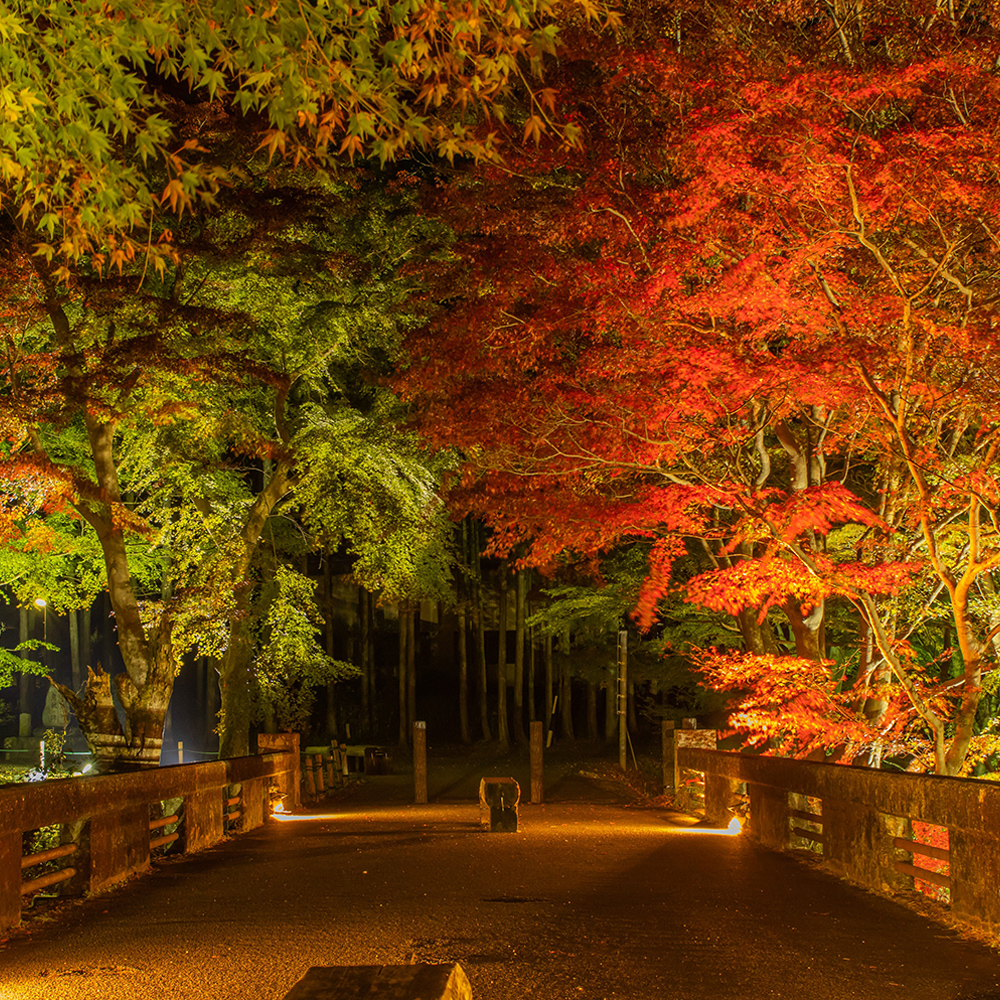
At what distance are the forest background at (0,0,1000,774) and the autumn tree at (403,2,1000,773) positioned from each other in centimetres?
5

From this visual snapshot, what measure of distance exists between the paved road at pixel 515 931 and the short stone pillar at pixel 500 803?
1864 mm

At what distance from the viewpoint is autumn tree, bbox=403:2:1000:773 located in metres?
9.55

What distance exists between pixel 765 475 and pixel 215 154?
355 inches

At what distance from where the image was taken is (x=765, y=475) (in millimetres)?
12461

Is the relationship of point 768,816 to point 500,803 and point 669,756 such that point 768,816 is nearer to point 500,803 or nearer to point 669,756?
point 500,803

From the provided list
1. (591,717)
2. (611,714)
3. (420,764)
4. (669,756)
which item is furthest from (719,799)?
(591,717)

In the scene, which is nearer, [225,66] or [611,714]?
[225,66]

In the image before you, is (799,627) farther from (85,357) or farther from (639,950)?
(85,357)

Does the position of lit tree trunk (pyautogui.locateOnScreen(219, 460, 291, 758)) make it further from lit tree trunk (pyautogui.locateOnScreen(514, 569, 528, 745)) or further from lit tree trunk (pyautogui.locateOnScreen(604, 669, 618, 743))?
lit tree trunk (pyautogui.locateOnScreen(604, 669, 618, 743))

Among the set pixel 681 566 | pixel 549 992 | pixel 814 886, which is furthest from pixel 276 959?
pixel 681 566

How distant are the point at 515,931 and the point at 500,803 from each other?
5.82 meters

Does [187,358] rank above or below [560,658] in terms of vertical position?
above

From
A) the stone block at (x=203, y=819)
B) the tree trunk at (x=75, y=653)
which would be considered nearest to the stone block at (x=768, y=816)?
the stone block at (x=203, y=819)

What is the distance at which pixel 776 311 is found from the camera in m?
10.3
